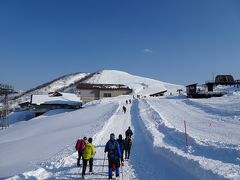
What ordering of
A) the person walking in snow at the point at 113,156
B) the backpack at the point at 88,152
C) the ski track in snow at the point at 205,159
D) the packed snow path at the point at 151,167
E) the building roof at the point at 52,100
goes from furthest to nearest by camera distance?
the building roof at the point at 52,100
the backpack at the point at 88,152
the person walking in snow at the point at 113,156
the packed snow path at the point at 151,167
the ski track in snow at the point at 205,159

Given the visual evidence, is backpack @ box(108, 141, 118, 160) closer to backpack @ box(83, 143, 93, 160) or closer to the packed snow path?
the packed snow path

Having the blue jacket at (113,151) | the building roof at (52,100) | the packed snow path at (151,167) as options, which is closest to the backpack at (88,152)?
the packed snow path at (151,167)

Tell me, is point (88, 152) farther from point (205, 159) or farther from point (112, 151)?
point (205, 159)

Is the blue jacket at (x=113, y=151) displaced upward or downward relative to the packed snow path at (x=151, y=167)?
upward

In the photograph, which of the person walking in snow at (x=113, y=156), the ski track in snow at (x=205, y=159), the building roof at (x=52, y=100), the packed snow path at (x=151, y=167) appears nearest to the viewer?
the ski track in snow at (x=205, y=159)

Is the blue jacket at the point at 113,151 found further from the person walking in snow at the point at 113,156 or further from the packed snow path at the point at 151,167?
the packed snow path at the point at 151,167

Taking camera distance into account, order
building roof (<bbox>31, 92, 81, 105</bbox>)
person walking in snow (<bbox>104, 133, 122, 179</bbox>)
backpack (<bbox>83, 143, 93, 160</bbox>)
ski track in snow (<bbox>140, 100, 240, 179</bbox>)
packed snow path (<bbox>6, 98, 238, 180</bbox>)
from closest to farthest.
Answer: ski track in snow (<bbox>140, 100, 240, 179</bbox>)
packed snow path (<bbox>6, 98, 238, 180</bbox>)
person walking in snow (<bbox>104, 133, 122, 179</bbox>)
backpack (<bbox>83, 143, 93, 160</bbox>)
building roof (<bbox>31, 92, 81, 105</bbox>)

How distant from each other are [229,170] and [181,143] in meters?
7.56

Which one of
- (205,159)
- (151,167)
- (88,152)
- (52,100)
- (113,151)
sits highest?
(52,100)

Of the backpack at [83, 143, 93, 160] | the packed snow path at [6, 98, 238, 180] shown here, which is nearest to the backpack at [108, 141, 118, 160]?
the packed snow path at [6, 98, 238, 180]

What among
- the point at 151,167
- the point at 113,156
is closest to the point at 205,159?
the point at 151,167

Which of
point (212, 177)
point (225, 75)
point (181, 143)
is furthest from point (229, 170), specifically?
point (225, 75)

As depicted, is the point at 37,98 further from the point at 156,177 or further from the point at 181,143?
the point at 156,177

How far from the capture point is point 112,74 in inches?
7800
